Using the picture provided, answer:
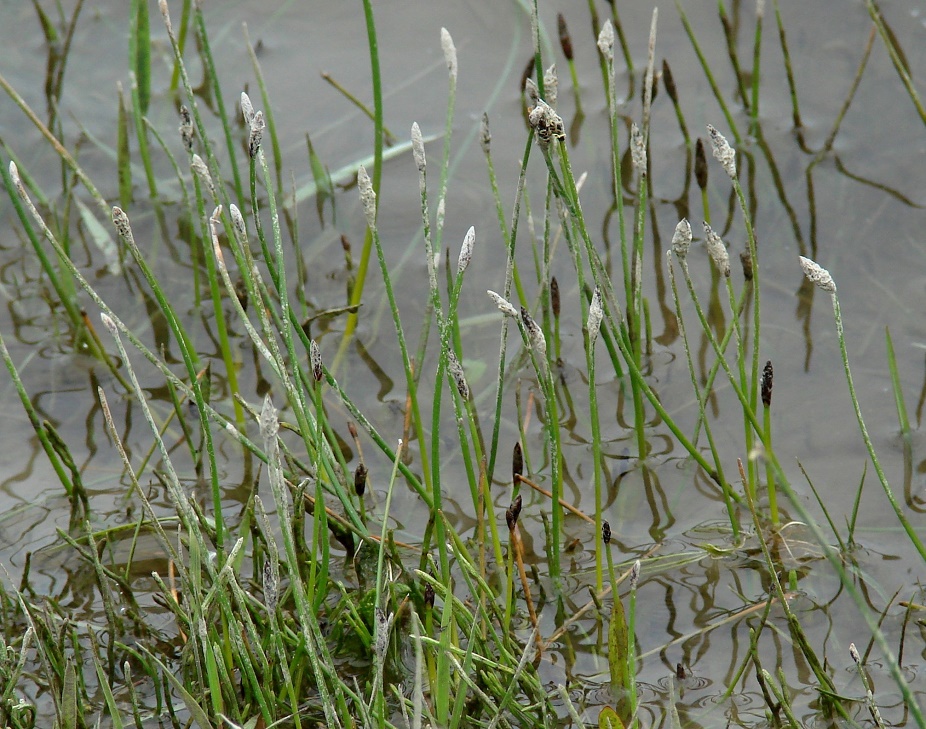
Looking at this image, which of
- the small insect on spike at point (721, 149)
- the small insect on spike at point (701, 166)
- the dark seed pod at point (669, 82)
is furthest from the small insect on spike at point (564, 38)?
the small insect on spike at point (721, 149)

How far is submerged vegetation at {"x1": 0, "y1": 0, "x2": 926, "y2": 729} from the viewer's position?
1335mm

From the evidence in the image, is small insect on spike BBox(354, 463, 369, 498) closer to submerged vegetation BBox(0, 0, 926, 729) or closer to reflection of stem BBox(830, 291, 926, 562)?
submerged vegetation BBox(0, 0, 926, 729)

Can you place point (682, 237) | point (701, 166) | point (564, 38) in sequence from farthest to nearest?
1. point (564, 38)
2. point (701, 166)
3. point (682, 237)

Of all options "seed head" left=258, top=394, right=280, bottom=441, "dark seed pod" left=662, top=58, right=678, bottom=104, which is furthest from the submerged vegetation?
"dark seed pod" left=662, top=58, right=678, bottom=104

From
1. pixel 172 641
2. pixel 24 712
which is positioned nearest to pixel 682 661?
pixel 172 641

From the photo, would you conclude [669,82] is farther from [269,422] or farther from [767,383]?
[269,422]

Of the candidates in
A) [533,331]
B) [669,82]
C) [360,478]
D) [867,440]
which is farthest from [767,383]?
[669,82]

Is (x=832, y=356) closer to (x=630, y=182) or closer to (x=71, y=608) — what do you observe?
(x=630, y=182)

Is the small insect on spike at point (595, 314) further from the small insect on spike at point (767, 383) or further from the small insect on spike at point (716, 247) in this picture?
the small insect on spike at point (767, 383)

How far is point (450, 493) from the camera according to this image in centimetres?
192

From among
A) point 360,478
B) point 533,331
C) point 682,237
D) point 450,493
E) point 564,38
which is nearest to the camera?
point 533,331

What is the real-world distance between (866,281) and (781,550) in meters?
0.82

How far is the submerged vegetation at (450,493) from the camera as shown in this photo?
4.38 feet

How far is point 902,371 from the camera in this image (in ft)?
6.63
